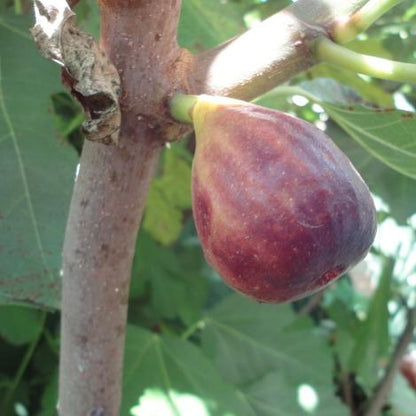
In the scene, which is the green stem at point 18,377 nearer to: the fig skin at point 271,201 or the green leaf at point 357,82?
the green leaf at point 357,82

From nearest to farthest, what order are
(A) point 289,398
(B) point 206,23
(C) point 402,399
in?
(B) point 206,23 → (A) point 289,398 → (C) point 402,399

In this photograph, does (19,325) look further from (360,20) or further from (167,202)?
(360,20)

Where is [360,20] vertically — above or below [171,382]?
above

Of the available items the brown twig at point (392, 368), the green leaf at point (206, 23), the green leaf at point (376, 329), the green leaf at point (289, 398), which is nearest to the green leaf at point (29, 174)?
the green leaf at point (206, 23)

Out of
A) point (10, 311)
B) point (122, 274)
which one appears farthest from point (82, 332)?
point (10, 311)

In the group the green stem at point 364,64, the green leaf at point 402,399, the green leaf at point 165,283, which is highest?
the green stem at point 364,64

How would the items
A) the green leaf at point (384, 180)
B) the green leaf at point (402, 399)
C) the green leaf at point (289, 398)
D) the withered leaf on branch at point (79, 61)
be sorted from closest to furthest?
the withered leaf on branch at point (79, 61) → the green leaf at point (384, 180) → the green leaf at point (289, 398) → the green leaf at point (402, 399)

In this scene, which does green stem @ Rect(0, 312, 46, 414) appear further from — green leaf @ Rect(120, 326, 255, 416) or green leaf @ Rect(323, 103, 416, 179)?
green leaf @ Rect(323, 103, 416, 179)

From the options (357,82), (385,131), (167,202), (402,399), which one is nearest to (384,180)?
(357,82)
